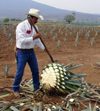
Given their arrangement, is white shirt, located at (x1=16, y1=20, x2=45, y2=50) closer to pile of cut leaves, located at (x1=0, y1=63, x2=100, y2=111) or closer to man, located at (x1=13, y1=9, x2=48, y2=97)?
man, located at (x1=13, y1=9, x2=48, y2=97)

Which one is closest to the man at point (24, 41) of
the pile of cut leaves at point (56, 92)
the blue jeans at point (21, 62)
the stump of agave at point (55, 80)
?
the blue jeans at point (21, 62)

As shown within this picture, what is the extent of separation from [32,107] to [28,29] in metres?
1.27

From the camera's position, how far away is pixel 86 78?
14.2 ft

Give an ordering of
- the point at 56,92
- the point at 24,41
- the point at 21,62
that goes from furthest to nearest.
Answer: the point at 56,92, the point at 21,62, the point at 24,41

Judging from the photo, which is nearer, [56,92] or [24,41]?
[24,41]

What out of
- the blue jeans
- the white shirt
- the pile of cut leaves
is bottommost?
the pile of cut leaves

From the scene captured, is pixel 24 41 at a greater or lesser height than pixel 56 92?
greater

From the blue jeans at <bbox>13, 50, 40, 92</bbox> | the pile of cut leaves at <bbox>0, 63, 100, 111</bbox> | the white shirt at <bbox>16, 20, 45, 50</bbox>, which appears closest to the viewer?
the pile of cut leaves at <bbox>0, 63, 100, 111</bbox>

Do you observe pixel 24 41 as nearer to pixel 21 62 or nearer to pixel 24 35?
pixel 24 35

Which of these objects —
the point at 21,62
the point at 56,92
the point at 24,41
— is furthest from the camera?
the point at 56,92

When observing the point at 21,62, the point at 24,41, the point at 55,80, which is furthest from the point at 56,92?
the point at 24,41

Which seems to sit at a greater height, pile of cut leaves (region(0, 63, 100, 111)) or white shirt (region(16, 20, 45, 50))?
white shirt (region(16, 20, 45, 50))

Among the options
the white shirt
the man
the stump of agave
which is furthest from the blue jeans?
the stump of agave

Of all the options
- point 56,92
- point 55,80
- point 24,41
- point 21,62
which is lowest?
point 56,92
